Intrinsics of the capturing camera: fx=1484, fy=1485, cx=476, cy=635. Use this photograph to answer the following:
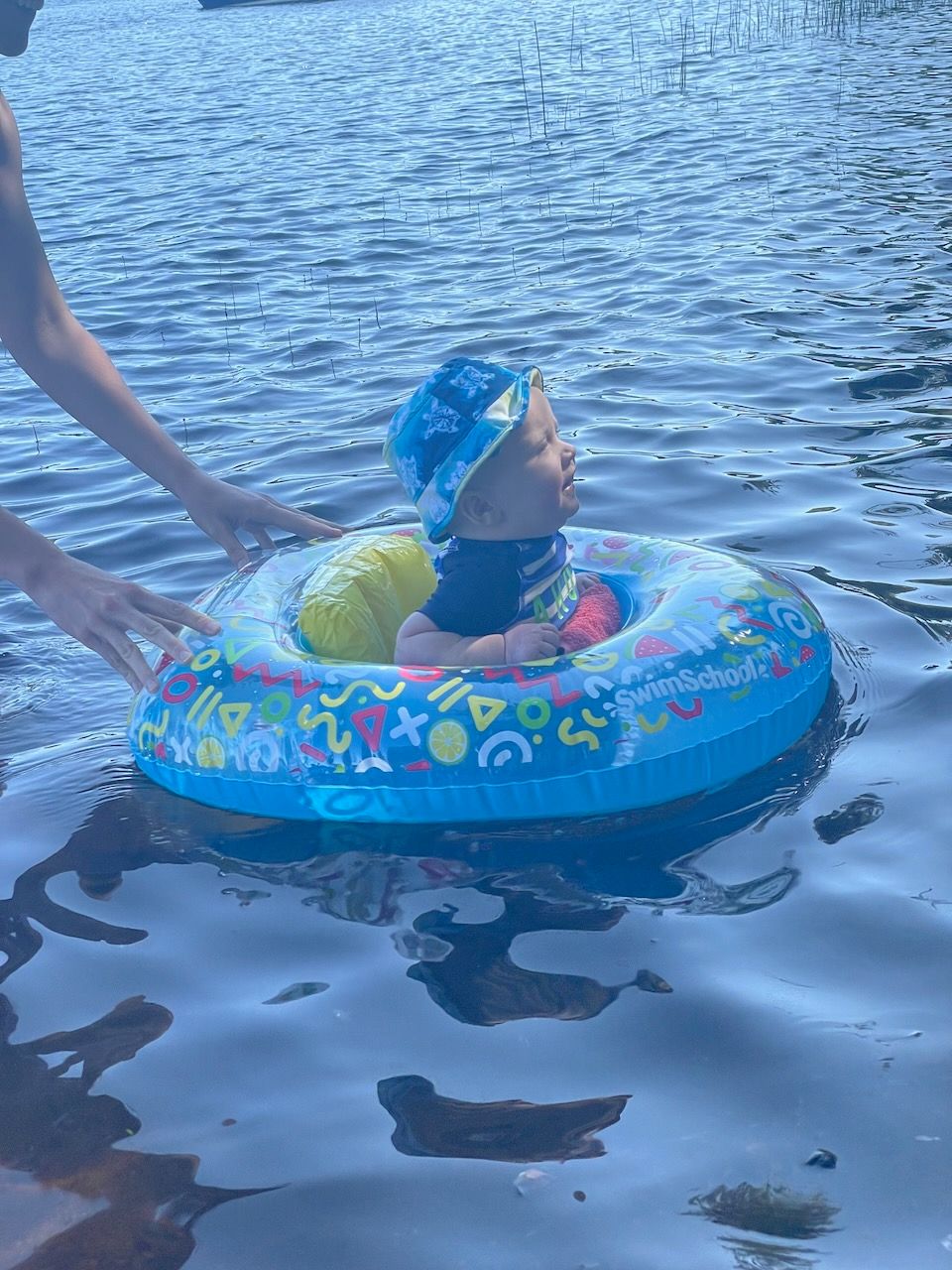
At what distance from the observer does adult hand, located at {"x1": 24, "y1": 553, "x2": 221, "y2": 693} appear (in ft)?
11.4

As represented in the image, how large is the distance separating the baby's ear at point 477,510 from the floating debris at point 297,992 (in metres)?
1.48

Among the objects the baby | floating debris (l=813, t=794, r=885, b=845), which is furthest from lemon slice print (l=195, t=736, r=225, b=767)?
floating debris (l=813, t=794, r=885, b=845)

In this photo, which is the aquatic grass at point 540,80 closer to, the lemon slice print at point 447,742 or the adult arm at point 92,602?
the lemon slice print at point 447,742

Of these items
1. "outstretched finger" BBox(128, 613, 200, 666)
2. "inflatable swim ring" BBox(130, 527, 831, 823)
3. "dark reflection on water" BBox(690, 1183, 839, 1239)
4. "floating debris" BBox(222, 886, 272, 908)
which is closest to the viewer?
"dark reflection on water" BBox(690, 1183, 839, 1239)

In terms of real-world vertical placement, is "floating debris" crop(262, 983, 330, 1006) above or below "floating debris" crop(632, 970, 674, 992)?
below

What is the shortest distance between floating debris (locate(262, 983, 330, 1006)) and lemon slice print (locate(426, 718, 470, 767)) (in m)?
0.76

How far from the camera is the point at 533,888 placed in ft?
11.6

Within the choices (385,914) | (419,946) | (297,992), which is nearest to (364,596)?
(385,914)

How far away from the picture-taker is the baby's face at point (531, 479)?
4117 mm

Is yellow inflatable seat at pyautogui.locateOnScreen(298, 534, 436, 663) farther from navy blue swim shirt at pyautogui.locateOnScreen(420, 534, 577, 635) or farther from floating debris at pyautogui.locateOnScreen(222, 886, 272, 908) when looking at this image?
floating debris at pyautogui.locateOnScreen(222, 886, 272, 908)

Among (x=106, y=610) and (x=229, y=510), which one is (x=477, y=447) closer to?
(x=229, y=510)

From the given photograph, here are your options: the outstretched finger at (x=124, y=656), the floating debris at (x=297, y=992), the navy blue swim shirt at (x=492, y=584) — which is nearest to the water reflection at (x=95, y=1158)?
the floating debris at (x=297, y=992)

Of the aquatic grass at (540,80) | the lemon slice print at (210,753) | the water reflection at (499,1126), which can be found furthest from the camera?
the aquatic grass at (540,80)

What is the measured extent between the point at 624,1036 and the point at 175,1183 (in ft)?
2.96
